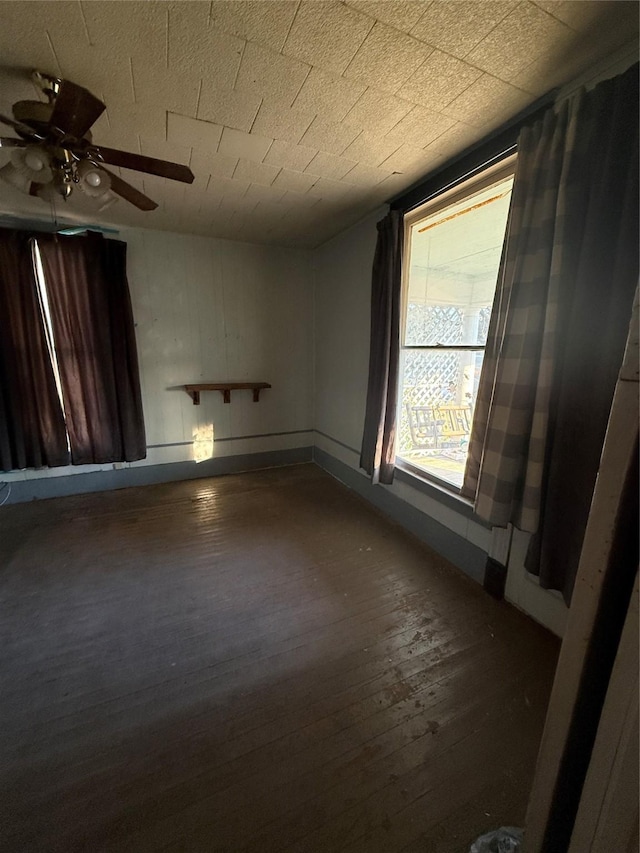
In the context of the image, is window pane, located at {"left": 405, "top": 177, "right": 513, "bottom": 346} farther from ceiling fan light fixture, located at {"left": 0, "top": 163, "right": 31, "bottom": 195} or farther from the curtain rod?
ceiling fan light fixture, located at {"left": 0, "top": 163, "right": 31, "bottom": 195}

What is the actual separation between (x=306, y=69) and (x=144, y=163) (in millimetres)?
772

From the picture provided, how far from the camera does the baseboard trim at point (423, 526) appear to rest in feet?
6.56

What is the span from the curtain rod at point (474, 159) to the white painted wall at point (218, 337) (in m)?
1.60

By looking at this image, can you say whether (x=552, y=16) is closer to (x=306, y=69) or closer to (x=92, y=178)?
(x=306, y=69)

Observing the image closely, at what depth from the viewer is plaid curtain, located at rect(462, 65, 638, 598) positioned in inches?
46.3

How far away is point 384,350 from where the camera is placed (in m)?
2.45

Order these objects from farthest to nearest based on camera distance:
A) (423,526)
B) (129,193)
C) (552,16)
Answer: (423,526)
(129,193)
(552,16)

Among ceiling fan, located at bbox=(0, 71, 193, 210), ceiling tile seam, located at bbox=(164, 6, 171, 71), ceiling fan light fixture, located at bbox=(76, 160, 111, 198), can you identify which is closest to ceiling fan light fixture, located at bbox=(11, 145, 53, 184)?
ceiling fan, located at bbox=(0, 71, 193, 210)

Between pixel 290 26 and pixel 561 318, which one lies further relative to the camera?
pixel 561 318

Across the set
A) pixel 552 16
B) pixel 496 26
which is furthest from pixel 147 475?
pixel 552 16

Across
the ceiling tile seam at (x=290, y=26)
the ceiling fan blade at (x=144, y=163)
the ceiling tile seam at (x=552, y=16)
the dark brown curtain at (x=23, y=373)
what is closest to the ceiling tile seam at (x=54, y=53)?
the ceiling fan blade at (x=144, y=163)

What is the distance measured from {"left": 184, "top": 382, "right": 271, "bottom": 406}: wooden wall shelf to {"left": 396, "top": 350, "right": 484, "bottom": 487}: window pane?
159 centimetres

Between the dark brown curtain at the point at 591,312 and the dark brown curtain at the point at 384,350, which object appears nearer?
the dark brown curtain at the point at 591,312

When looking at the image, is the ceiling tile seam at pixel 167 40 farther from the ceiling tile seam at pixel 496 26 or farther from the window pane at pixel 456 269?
the window pane at pixel 456 269
